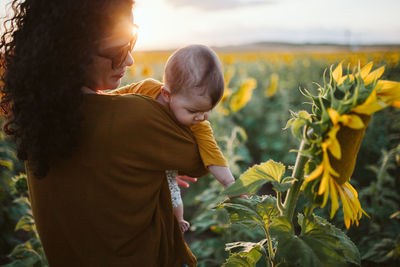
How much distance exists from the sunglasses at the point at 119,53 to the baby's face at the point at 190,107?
23cm

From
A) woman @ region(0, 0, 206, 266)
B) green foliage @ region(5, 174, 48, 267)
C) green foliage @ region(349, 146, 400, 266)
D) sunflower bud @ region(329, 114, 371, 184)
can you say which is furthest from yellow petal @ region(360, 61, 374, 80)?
green foliage @ region(5, 174, 48, 267)

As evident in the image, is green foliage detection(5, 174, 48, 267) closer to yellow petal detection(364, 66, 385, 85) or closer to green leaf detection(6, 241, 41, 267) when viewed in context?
green leaf detection(6, 241, 41, 267)

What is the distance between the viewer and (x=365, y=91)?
2.44 ft

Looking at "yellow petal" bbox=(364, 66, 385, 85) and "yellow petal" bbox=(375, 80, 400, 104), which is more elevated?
"yellow petal" bbox=(364, 66, 385, 85)

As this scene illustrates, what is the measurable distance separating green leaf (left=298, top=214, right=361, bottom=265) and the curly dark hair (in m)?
0.71

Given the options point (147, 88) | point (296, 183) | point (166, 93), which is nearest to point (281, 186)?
point (296, 183)

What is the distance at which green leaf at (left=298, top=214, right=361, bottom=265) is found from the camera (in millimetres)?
833

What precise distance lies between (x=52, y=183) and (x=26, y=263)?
1086 mm

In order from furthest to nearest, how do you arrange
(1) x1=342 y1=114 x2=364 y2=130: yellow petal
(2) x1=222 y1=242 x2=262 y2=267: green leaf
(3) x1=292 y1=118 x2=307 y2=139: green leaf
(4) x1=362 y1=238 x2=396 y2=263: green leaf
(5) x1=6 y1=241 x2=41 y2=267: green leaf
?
(4) x1=362 y1=238 x2=396 y2=263: green leaf → (5) x1=6 y1=241 x2=41 y2=267: green leaf → (2) x1=222 y1=242 x2=262 y2=267: green leaf → (3) x1=292 y1=118 x2=307 y2=139: green leaf → (1) x1=342 y1=114 x2=364 y2=130: yellow petal

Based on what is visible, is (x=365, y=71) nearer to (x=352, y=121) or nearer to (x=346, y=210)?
(x=352, y=121)

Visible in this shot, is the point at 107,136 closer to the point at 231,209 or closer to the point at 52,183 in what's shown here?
the point at 52,183

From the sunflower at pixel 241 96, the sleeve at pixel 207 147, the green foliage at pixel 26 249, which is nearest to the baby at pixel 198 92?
the sleeve at pixel 207 147

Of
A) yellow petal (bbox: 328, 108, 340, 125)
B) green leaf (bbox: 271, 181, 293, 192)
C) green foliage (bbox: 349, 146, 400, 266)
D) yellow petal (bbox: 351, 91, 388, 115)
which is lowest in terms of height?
green foliage (bbox: 349, 146, 400, 266)

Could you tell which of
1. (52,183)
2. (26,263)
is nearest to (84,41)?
(52,183)
